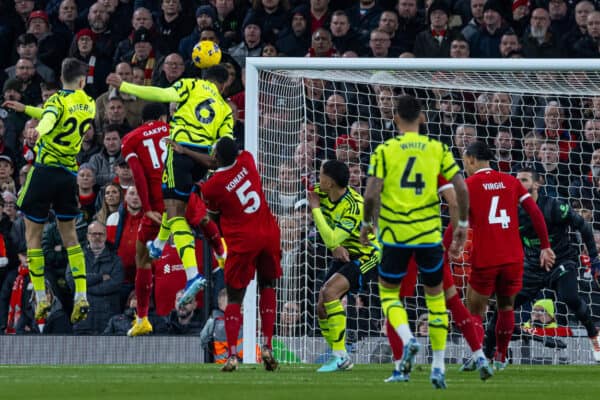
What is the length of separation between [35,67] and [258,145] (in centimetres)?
645

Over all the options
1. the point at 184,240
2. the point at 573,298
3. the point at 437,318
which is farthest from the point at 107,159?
the point at 437,318

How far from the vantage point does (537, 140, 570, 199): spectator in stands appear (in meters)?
15.9

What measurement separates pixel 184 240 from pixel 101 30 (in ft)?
27.6

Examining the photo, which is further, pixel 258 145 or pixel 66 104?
pixel 258 145

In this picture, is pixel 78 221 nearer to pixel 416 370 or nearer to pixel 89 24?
pixel 89 24

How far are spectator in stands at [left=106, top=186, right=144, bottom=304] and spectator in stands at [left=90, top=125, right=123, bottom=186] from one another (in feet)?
4.96

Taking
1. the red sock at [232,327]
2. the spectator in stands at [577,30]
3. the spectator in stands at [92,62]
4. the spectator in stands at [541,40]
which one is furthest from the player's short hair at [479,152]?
the spectator in stands at [92,62]

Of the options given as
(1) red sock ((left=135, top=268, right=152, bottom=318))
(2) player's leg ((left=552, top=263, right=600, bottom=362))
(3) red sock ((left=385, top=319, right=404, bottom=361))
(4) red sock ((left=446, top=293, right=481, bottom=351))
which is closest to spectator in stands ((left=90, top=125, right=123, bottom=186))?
(1) red sock ((left=135, top=268, right=152, bottom=318))

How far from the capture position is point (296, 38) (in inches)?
750

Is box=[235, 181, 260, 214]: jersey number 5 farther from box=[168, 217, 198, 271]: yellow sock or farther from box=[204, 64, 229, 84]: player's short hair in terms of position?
box=[204, 64, 229, 84]: player's short hair

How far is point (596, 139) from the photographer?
52.1 ft

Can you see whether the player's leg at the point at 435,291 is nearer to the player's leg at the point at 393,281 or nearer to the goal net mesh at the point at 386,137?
the player's leg at the point at 393,281

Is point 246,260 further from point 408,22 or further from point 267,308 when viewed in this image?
point 408,22

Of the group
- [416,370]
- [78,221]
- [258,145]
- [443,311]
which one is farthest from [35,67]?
[443,311]
